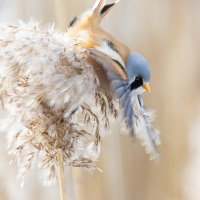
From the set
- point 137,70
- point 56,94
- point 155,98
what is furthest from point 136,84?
point 155,98

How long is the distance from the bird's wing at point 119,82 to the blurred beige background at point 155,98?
580 millimetres

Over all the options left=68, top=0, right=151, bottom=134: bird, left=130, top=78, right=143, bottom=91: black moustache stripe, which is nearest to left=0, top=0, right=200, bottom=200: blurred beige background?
left=68, top=0, right=151, bottom=134: bird

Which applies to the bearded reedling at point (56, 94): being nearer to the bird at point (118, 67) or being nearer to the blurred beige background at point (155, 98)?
the bird at point (118, 67)

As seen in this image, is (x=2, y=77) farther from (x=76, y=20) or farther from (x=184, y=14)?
(x=184, y=14)

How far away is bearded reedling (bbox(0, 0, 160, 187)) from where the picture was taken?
0.88m

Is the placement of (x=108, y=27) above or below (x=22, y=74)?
above

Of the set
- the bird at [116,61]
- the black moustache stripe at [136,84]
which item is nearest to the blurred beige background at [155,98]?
the bird at [116,61]

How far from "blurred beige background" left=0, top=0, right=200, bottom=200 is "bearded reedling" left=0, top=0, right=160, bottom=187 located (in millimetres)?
535

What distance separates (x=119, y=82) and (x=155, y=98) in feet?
2.09

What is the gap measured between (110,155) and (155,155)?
58 cm

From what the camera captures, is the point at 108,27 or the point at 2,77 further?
the point at 108,27

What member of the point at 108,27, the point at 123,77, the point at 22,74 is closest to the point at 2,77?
the point at 22,74

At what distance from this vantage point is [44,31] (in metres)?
0.92

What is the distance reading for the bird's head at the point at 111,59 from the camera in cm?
96
